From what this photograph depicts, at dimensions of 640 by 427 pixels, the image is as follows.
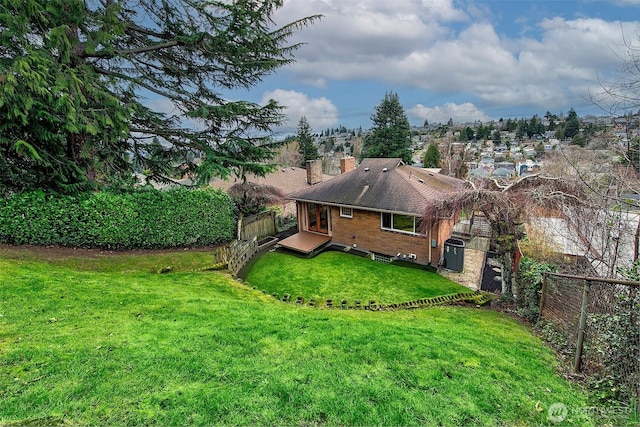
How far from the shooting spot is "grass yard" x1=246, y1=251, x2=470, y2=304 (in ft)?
33.9

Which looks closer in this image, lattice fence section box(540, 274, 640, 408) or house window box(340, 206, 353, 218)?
lattice fence section box(540, 274, 640, 408)

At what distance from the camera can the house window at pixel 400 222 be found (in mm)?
13586

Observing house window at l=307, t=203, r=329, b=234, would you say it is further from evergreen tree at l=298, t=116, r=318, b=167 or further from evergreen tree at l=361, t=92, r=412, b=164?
evergreen tree at l=298, t=116, r=318, b=167

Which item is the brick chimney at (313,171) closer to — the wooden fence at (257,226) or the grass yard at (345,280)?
the wooden fence at (257,226)

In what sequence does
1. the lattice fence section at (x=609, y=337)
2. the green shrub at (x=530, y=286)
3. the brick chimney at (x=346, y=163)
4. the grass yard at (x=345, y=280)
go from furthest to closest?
the brick chimney at (x=346, y=163) < the grass yard at (x=345, y=280) < the green shrub at (x=530, y=286) < the lattice fence section at (x=609, y=337)

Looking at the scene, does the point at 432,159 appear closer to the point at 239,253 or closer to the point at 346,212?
the point at 346,212

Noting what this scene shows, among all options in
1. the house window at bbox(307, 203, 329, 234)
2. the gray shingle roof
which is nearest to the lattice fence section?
the gray shingle roof

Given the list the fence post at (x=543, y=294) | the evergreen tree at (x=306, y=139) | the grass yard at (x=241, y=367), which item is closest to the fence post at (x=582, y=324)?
the grass yard at (x=241, y=367)

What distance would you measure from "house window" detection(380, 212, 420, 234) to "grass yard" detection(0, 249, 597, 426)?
703cm

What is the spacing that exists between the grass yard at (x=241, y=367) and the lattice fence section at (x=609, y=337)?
0.44 meters

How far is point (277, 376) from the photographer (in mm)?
3838

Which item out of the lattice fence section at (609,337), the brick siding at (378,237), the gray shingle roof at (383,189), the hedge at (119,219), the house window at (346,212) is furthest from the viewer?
the house window at (346,212)

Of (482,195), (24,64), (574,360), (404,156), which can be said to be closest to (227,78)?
(24,64)

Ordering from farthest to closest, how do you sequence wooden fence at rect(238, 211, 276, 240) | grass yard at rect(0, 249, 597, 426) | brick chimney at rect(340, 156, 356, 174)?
brick chimney at rect(340, 156, 356, 174), wooden fence at rect(238, 211, 276, 240), grass yard at rect(0, 249, 597, 426)
